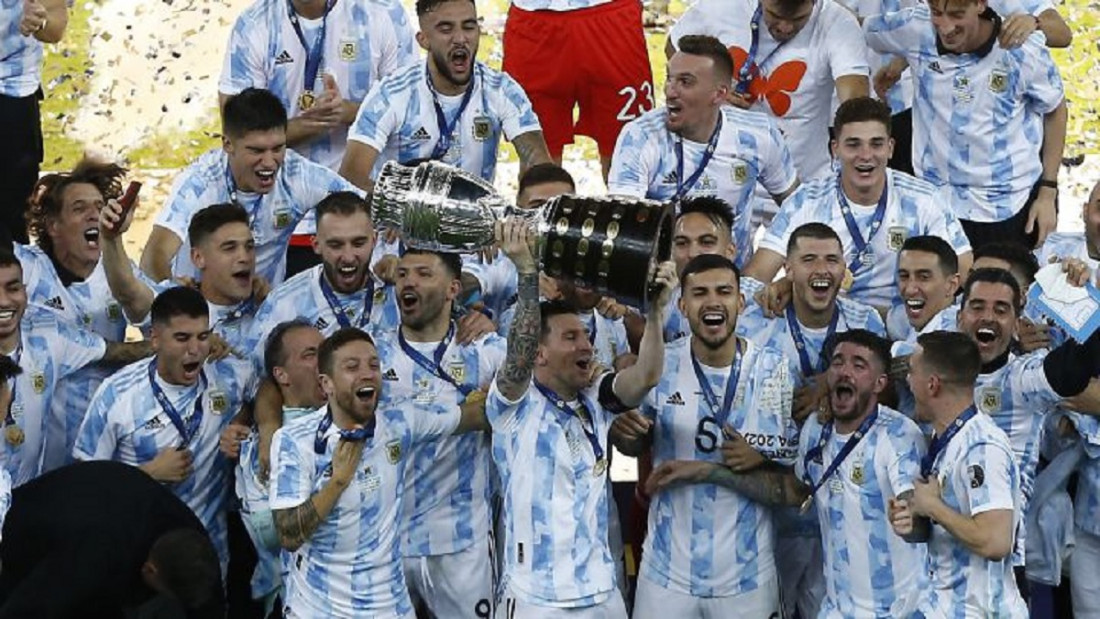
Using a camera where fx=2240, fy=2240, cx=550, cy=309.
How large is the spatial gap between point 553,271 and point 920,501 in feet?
5.84

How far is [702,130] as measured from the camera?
9.65 m

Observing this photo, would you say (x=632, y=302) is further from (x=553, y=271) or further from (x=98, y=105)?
(x=98, y=105)

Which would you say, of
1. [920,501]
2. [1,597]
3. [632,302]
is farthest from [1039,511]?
[1,597]

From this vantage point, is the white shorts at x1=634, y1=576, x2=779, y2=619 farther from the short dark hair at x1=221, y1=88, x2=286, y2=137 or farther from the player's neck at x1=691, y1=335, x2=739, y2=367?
the short dark hair at x1=221, y1=88, x2=286, y2=137

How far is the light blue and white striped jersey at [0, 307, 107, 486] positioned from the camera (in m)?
8.65

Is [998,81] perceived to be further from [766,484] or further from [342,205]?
[342,205]

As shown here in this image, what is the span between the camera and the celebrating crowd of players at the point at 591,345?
324 inches

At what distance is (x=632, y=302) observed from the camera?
22.4 feet

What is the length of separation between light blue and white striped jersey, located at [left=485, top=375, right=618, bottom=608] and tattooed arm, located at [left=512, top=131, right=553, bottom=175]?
70.1 inches

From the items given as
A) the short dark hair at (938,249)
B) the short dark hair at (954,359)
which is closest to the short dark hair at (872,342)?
the short dark hair at (954,359)

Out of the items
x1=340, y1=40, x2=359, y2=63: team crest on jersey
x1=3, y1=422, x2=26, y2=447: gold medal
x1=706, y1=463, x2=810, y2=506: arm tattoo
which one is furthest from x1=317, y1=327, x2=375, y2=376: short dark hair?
x1=340, y1=40, x2=359, y2=63: team crest on jersey

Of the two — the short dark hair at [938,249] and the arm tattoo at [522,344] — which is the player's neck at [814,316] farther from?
the arm tattoo at [522,344]

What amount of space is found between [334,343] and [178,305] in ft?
2.41

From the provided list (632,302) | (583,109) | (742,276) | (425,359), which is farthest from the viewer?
(583,109)
